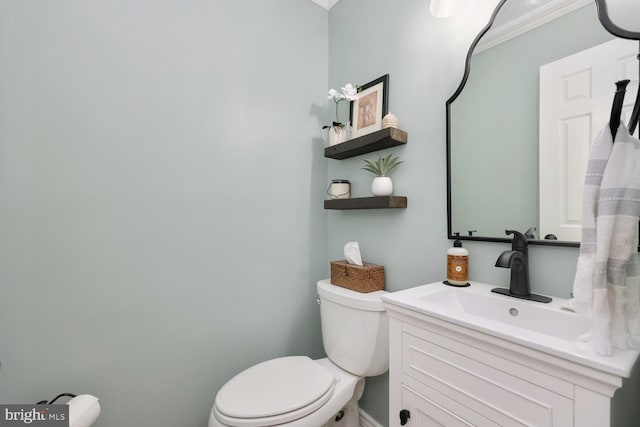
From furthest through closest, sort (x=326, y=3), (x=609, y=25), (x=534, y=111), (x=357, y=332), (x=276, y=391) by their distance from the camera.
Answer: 1. (x=326, y=3)
2. (x=357, y=332)
3. (x=276, y=391)
4. (x=534, y=111)
5. (x=609, y=25)

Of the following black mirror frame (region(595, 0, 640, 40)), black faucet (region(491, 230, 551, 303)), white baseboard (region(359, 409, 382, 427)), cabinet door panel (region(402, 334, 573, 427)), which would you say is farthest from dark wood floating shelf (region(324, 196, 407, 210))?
white baseboard (region(359, 409, 382, 427))

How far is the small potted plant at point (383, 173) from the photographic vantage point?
50.6 inches

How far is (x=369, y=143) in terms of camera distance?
51.2 inches

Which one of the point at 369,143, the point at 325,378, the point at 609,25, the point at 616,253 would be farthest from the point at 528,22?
the point at 325,378

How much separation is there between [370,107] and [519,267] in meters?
0.97

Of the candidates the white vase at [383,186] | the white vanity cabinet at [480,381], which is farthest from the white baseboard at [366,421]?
the white vase at [383,186]

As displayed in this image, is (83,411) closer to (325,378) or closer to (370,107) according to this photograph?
(325,378)

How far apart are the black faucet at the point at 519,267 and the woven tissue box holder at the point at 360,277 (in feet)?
1.79

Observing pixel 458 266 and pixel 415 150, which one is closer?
pixel 458 266

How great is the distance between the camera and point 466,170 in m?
1.08

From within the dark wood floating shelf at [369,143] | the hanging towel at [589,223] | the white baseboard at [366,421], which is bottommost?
the white baseboard at [366,421]

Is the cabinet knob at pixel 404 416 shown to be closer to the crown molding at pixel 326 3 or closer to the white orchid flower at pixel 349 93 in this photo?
the white orchid flower at pixel 349 93

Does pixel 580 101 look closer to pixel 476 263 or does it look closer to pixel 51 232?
pixel 476 263

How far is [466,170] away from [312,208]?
0.87 metres
